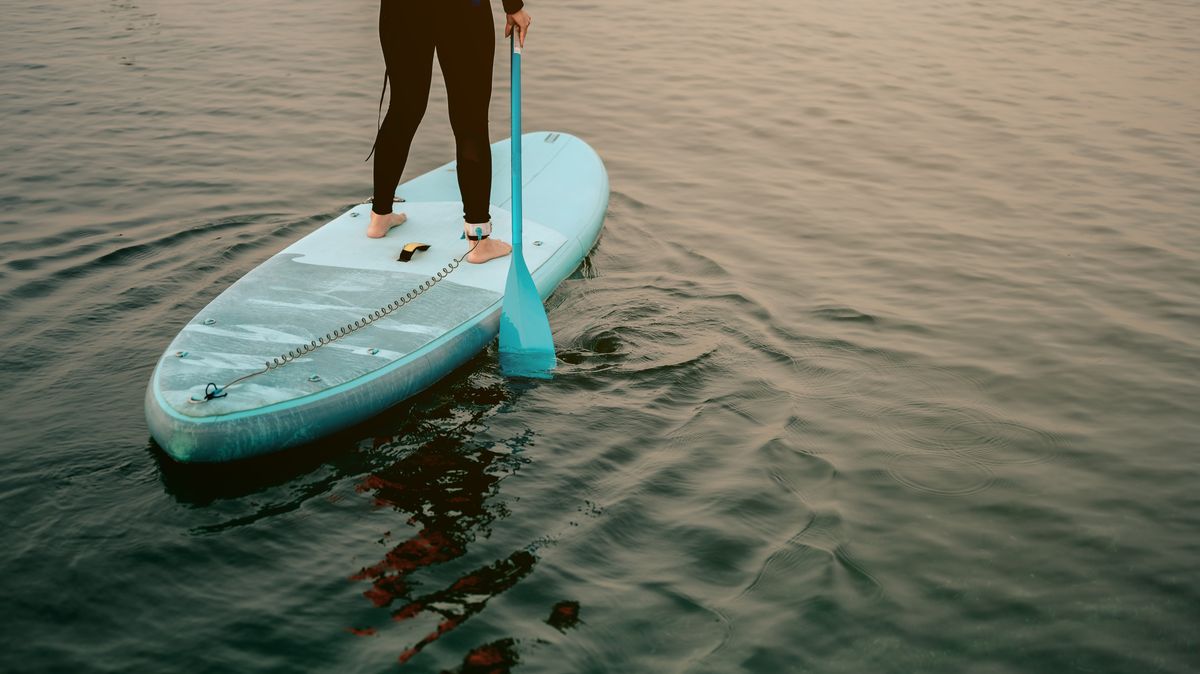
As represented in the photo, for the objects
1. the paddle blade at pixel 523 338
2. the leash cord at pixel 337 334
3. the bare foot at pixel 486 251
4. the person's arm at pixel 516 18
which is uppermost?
the person's arm at pixel 516 18

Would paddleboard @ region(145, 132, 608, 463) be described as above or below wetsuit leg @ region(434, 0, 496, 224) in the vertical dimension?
below

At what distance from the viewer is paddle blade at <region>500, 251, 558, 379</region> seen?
15.2 feet

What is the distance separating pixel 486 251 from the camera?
5.04m

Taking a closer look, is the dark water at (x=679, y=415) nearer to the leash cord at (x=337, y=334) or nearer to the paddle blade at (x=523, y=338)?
the paddle blade at (x=523, y=338)

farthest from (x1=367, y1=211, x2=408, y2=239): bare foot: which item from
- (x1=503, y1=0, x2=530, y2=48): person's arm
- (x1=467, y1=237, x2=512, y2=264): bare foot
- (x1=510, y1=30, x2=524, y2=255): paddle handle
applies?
(x1=503, y1=0, x2=530, y2=48): person's arm

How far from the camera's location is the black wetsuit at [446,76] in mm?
4664

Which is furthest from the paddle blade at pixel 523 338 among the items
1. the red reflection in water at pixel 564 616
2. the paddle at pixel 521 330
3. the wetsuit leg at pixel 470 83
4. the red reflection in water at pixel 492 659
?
the red reflection in water at pixel 492 659

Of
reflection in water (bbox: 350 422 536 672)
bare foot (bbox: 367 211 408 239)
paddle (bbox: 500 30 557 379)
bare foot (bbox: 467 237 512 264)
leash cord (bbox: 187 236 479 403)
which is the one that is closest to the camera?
reflection in water (bbox: 350 422 536 672)

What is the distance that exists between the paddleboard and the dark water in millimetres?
184

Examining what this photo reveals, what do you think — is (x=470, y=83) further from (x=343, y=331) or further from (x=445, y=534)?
(x=445, y=534)

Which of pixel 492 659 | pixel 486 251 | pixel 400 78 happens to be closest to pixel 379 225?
pixel 486 251

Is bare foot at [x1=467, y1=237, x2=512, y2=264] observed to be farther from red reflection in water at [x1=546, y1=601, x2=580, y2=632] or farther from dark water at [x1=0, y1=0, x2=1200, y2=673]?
red reflection in water at [x1=546, y1=601, x2=580, y2=632]

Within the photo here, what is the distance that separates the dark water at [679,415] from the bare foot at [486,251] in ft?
1.54

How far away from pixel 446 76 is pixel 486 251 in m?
0.82
